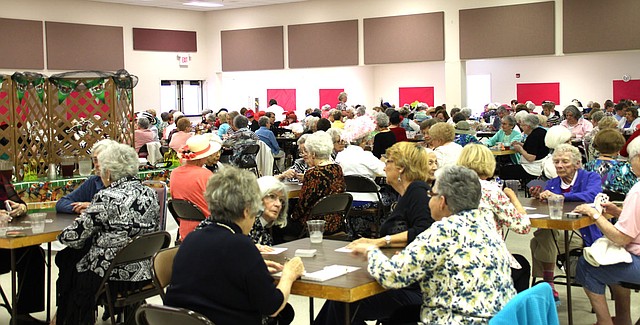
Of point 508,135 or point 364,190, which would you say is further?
point 508,135

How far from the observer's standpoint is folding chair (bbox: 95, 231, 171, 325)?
4.25 metres

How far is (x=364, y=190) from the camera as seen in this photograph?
6777mm

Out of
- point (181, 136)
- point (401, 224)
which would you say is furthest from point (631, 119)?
point (401, 224)

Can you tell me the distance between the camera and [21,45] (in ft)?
52.9

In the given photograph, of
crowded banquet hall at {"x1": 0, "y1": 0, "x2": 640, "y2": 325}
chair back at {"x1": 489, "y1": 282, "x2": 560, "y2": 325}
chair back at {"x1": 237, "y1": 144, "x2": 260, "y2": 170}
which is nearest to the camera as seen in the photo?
chair back at {"x1": 489, "y1": 282, "x2": 560, "y2": 325}

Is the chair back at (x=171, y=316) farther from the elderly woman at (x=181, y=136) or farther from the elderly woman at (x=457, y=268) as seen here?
the elderly woman at (x=181, y=136)

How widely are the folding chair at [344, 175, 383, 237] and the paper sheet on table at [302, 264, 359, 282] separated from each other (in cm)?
320

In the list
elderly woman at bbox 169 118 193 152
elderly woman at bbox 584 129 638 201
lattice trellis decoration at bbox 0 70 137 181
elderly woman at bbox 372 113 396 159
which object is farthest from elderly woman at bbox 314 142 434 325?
elderly woman at bbox 169 118 193 152

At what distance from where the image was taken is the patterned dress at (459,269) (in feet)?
9.99

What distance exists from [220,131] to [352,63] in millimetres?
5254

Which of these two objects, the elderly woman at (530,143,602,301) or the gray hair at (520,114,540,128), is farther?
the gray hair at (520,114,540,128)

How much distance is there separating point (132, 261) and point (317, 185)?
1.87m

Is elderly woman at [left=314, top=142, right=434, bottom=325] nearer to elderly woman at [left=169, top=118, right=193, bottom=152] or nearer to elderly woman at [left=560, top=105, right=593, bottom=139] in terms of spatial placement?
elderly woman at [left=169, top=118, right=193, bottom=152]

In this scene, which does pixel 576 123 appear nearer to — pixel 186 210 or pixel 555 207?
pixel 555 207
